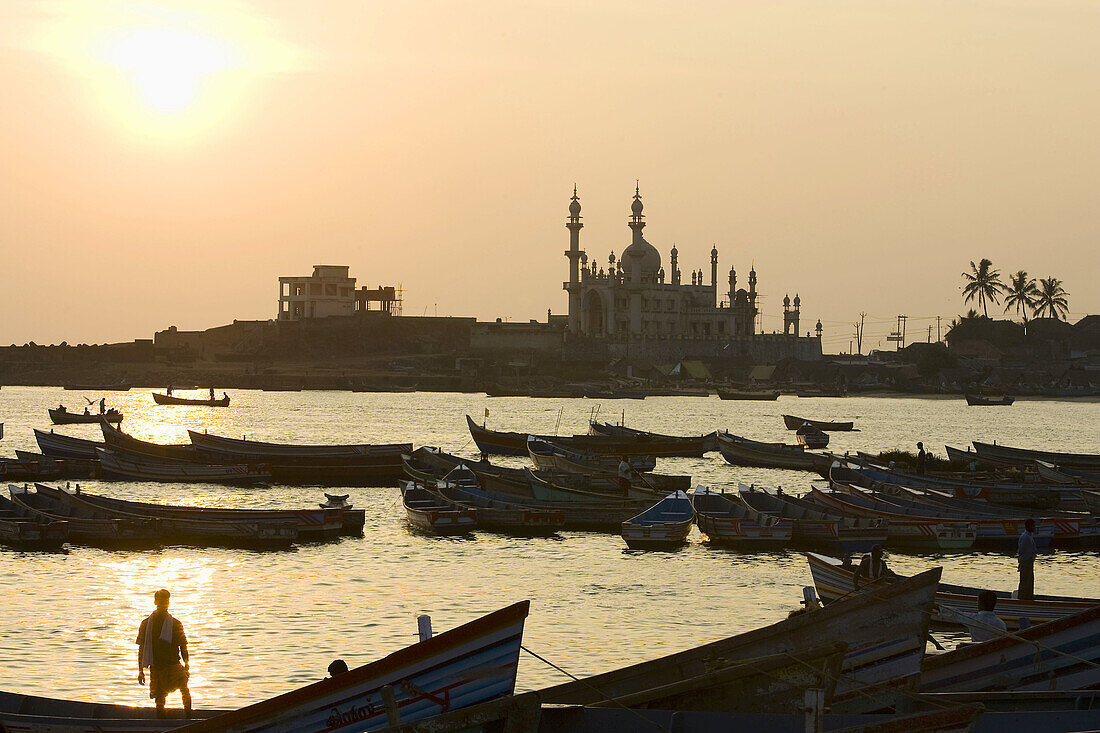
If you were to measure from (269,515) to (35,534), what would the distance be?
251 inches

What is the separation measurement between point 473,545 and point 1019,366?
158 meters

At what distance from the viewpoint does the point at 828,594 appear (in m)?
24.7

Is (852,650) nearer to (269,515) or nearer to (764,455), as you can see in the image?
(269,515)

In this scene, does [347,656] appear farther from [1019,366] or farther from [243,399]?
[1019,366]

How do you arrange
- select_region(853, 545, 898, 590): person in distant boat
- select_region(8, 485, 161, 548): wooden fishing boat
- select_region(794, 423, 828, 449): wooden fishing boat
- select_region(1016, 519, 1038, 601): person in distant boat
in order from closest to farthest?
select_region(853, 545, 898, 590): person in distant boat, select_region(1016, 519, 1038, 601): person in distant boat, select_region(8, 485, 161, 548): wooden fishing boat, select_region(794, 423, 828, 449): wooden fishing boat

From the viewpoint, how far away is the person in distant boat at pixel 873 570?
801 inches

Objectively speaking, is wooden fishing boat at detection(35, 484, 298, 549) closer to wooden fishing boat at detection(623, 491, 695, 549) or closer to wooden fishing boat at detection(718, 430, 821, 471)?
wooden fishing boat at detection(623, 491, 695, 549)

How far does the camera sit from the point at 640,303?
17388 cm

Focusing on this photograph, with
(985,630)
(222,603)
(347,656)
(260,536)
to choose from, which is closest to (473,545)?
(260,536)

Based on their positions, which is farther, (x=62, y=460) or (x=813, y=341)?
(x=813, y=341)

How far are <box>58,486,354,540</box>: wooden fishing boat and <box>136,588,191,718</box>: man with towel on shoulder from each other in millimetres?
21002

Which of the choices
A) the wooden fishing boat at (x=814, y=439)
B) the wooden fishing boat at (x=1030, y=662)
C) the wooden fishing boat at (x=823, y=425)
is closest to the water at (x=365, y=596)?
the wooden fishing boat at (x=1030, y=662)

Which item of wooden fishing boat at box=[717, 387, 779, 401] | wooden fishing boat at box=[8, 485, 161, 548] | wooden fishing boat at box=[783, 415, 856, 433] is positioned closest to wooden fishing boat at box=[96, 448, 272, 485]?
wooden fishing boat at box=[8, 485, 161, 548]

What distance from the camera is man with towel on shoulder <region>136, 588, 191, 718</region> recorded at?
16750mm
